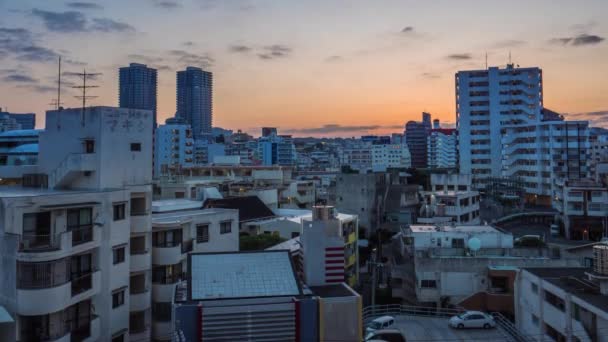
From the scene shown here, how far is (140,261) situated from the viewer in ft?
71.2

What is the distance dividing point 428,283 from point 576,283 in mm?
9400

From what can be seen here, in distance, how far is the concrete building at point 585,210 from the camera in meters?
48.9

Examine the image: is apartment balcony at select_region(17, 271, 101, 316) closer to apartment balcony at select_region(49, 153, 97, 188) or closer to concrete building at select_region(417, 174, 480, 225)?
apartment balcony at select_region(49, 153, 97, 188)

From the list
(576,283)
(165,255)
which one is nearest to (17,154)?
(165,255)

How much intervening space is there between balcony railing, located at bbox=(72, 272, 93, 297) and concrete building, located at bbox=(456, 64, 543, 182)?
76.9 metres

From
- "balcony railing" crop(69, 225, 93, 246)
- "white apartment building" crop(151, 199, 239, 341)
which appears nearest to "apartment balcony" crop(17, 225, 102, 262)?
"balcony railing" crop(69, 225, 93, 246)

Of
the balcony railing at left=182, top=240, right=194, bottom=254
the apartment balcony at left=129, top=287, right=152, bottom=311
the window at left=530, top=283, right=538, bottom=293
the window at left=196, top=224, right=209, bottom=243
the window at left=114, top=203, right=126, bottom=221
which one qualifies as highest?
the window at left=114, top=203, right=126, bottom=221

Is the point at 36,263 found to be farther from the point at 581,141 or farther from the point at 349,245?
the point at 581,141

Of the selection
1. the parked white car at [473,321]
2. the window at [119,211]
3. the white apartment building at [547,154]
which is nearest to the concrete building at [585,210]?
the white apartment building at [547,154]

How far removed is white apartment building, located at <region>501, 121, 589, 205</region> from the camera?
66.6 m

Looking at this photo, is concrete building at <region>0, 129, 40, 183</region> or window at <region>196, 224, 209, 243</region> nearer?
concrete building at <region>0, 129, 40, 183</region>

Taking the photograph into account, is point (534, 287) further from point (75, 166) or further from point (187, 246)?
point (75, 166)

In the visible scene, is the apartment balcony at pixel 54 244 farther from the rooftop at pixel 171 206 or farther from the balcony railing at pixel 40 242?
the rooftop at pixel 171 206

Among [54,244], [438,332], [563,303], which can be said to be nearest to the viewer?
[54,244]
